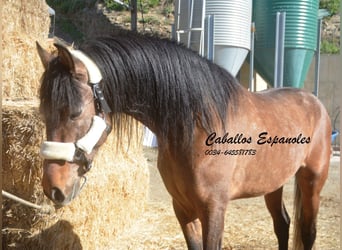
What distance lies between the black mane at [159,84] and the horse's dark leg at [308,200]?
33.6 inches

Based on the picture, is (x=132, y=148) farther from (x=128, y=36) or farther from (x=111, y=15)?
(x=128, y=36)

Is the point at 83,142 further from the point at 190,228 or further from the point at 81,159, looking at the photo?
the point at 190,228

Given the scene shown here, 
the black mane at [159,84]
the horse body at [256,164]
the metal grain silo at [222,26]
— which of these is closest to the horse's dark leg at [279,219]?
the horse body at [256,164]

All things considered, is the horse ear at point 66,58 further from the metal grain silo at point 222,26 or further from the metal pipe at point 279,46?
the metal pipe at point 279,46

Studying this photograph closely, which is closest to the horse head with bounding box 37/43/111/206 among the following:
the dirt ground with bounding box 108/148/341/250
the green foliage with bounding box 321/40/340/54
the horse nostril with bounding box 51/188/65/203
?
the horse nostril with bounding box 51/188/65/203

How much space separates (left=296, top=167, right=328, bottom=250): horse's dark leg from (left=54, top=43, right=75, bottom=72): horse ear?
1398 millimetres

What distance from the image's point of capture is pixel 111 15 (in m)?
2.36

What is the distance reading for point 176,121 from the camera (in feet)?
4.60

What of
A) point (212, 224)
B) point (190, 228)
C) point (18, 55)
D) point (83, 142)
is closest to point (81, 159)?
point (83, 142)

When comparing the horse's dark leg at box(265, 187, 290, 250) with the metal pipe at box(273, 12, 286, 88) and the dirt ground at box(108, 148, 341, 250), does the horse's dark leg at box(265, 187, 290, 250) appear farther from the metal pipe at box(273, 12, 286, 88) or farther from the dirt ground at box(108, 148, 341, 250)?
the metal pipe at box(273, 12, 286, 88)

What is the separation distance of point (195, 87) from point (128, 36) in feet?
1.00

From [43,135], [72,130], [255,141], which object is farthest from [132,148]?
[72,130]

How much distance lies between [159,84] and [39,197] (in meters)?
0.94

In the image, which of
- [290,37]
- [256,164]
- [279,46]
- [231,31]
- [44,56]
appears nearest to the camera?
[44,56]
